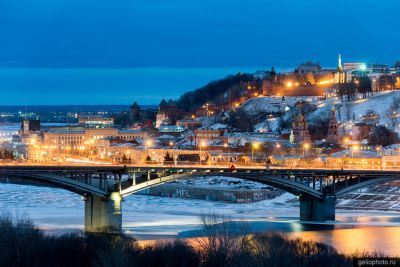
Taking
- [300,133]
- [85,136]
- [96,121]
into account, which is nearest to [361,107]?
[300,133]

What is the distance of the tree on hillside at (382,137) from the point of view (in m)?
96.9

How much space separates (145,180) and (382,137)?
50.1 metres

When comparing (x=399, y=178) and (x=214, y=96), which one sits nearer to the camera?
(x=399, y=178)

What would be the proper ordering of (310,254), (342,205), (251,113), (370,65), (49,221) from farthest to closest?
(370,65) < (251,113) < (342,205) < (49,221) < (310,254)

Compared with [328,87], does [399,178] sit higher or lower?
lower

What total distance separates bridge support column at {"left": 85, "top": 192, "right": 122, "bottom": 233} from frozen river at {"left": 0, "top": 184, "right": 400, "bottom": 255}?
0.64 m

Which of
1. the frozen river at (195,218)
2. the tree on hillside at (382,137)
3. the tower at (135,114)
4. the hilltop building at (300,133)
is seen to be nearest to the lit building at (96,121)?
the tower at (135,114)

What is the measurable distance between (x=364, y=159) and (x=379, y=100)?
42404mm

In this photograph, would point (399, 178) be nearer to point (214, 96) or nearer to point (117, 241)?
point (117, 241)

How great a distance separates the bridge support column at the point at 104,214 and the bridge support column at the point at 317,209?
1048 cm

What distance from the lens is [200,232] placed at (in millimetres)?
49094

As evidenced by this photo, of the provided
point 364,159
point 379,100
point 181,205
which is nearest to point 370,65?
point 379,100

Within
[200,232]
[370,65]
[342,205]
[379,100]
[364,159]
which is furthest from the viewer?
[370,65]

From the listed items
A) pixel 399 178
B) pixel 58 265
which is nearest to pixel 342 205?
pixel 399 178
